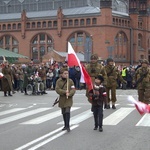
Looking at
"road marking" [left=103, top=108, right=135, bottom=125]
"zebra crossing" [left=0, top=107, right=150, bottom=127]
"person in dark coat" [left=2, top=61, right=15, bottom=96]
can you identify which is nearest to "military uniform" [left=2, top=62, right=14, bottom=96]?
"person in dark coat" [left=2, top=61, right=15, bottom=96]

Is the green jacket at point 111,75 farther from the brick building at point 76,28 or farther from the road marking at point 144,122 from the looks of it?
the brick building at point 76,28

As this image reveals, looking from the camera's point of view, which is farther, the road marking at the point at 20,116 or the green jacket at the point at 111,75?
the green jacket at the point at 111,75

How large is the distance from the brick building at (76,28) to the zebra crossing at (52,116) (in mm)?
Answer: 51866

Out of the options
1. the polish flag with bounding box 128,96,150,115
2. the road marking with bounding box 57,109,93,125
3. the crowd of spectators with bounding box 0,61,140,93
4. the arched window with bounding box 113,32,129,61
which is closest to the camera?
the polish flag with bounding box 128,96,150,115

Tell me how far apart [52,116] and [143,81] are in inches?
122

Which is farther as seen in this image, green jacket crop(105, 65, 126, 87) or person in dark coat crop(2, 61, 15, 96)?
person in dark coat crop(2, 61, 15, 96)

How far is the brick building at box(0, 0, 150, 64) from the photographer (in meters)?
69.5

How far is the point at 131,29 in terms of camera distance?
245 feet

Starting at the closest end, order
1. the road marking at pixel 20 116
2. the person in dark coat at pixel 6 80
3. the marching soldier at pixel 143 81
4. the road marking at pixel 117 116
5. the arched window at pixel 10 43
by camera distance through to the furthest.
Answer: the road marking at pixel 117 116 < the road marking at pixel 20 116 < the marching soldier at pixel 143 81 < the person in dark coat at pixel 6 80 < the arched window at pixel 10 43

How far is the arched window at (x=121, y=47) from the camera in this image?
234 feet

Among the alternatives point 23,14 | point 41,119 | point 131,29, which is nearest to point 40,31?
point 23,14

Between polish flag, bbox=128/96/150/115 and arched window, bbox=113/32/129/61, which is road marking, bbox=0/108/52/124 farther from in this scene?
arched window, bbox=113/32/129/61

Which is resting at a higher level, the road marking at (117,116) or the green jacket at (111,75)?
the green jacket at (111,75)


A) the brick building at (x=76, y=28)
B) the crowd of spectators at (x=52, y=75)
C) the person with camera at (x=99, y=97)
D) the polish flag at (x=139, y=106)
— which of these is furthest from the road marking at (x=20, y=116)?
the brick building at (x=76, y=28)
